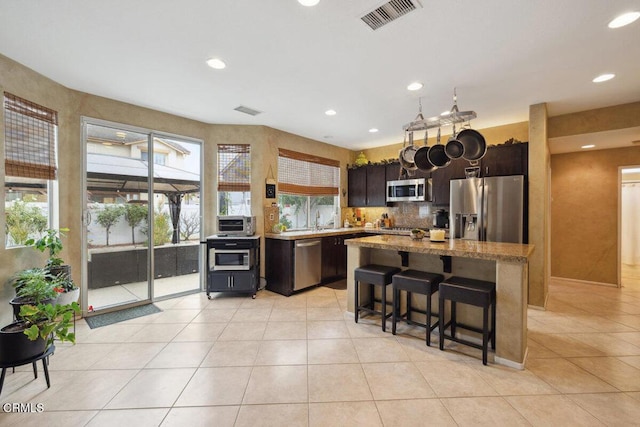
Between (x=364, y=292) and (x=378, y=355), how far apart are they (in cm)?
104

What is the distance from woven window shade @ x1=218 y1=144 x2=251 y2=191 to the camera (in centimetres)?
456

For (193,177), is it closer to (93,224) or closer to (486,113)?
(93,224)

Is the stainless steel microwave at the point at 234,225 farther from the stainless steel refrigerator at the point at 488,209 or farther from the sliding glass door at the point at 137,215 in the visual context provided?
the stainless steel refrigerator at the point at 488,209

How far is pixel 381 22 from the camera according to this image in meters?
2.06

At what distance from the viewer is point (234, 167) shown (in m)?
4.57

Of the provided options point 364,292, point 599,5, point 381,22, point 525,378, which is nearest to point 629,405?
point 525,378

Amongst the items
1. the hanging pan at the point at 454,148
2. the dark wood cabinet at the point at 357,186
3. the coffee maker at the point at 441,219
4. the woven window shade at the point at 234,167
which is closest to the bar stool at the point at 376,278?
the hanging pan at the point at 454,148

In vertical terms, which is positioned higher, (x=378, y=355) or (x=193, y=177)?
(x=193, y=177)

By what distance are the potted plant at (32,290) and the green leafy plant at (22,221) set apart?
0.43 metres

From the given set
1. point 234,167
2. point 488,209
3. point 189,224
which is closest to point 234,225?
point 189,224

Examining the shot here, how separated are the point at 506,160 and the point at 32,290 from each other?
232 inches

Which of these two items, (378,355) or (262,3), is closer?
(262,3)

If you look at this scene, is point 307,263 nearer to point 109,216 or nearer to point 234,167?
point 234,167

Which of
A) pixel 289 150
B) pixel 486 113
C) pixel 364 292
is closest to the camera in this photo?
pixel 364 292
